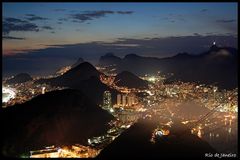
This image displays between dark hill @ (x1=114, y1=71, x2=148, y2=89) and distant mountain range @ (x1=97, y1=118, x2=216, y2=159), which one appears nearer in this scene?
distant mountain range @ (x1=97, y1=118, x2=216, y2=159)

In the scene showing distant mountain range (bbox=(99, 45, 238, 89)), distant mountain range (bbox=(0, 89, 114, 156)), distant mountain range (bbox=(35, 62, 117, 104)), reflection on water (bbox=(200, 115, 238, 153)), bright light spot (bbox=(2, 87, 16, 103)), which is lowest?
reflection on water (bbox=(200, 115, 238, 153))

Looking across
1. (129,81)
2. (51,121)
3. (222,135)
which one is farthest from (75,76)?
(222,135)

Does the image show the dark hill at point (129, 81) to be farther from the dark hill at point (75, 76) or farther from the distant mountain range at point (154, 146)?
the distant mountain range at point (154, 146)

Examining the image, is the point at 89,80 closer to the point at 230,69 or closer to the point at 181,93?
the point at 181,93

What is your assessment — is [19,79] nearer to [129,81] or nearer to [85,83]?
[85,83]

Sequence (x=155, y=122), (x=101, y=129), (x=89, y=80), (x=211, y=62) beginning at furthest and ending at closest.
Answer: (x=211, y=62), (x=89, y=80), (x=155, y=122), (x=101, y=129)

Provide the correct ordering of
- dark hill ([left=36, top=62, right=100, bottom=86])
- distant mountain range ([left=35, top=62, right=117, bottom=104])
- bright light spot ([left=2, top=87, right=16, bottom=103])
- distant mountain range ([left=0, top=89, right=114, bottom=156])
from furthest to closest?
1. dark hill ([left=36, top=62, right=100, bottom=86])
2. distant mountain range ([left=35, top=62, right=117, bottom=104])
3. bright light spot ([left=2, top=87, right=16, bottom=103])
4. distant mountain range ([left=0, top=89, right=114, bottom=156])

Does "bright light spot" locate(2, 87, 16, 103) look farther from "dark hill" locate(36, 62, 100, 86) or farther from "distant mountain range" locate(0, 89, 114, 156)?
"dark hill" locate(36, 62, 100, 86)

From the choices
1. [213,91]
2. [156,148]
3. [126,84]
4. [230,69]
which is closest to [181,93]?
[213,91]

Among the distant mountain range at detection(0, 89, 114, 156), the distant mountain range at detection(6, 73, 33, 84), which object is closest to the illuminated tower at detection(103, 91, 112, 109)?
the distant mountain range at detection(0, 89, 114, 156)
